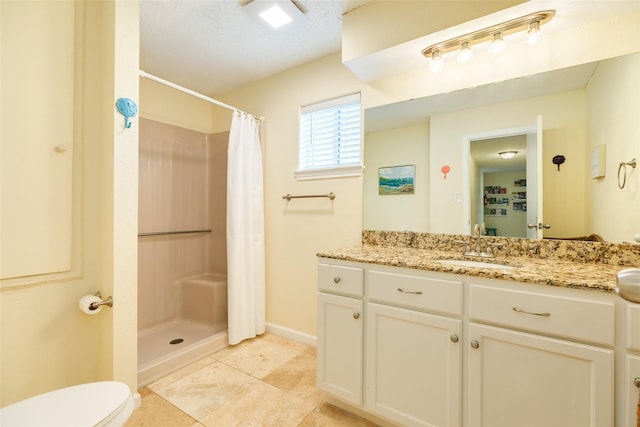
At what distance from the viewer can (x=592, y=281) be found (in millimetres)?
993

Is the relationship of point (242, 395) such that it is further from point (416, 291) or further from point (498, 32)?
point (498, 32)

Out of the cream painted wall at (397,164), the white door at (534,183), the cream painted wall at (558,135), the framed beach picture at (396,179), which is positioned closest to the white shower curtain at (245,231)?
the cream painted wall at (397,164)

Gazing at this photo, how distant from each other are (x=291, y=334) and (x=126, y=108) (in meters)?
2.04

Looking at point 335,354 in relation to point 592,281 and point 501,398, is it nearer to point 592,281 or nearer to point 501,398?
point 501,398

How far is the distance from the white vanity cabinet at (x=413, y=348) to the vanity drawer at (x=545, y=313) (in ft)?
0.32

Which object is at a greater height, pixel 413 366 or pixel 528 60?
pixel 528 60

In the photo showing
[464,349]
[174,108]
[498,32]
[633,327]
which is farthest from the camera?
[174,108]

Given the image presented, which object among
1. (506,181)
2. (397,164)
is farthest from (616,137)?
(397,164)

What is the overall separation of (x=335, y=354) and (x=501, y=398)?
771mm

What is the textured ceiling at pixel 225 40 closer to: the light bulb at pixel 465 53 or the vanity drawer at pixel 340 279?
the light bulb at pixel 465 53

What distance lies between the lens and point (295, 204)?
243cm

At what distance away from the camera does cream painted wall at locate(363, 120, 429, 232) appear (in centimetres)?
188

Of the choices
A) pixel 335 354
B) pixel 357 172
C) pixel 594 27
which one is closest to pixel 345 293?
pixel 335 354

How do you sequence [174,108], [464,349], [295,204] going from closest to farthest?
[464,349]
[295,204]
[174,108]
